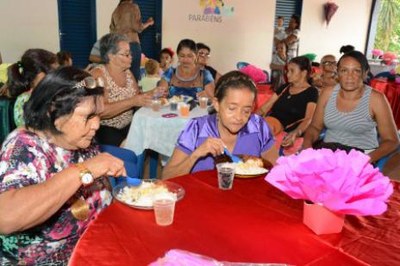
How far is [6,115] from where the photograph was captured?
12.7 feet

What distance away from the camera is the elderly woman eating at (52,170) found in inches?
52.9

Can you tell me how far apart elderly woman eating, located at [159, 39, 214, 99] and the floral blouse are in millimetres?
3091

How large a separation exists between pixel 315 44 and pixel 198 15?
402 cm

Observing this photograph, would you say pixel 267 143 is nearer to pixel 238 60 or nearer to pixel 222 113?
pixel 222 113

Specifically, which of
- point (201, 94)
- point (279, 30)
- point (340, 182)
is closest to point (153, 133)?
point (201, 94)

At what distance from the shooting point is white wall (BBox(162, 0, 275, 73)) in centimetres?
796

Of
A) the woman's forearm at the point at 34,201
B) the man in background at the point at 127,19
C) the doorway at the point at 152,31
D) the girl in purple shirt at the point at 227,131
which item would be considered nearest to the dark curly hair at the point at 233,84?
the girl in purple shirt at the point at 227,131

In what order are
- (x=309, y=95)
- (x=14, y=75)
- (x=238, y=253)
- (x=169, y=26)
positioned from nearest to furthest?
(x=238, y=253)
(x=14, y=75)
(x=309, y=95)
(x=169, y=26)

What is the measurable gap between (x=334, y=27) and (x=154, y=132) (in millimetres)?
8925

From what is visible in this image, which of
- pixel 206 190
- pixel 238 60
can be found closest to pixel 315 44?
pixel 238 60

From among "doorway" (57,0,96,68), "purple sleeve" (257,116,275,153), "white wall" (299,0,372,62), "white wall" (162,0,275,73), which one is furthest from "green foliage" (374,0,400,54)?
"purple sleeve" (257,116,275,153)

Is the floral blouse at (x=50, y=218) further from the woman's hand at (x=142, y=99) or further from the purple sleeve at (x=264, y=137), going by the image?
the woman's hand at (x=142, y=99)

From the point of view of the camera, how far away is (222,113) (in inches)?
86.5

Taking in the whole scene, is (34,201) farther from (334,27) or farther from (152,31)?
(334,27)
